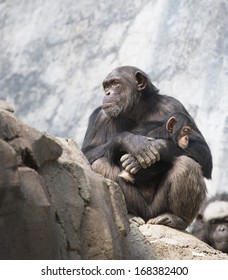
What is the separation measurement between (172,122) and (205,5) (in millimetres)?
4682

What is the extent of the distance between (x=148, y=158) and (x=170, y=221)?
1.88 feet

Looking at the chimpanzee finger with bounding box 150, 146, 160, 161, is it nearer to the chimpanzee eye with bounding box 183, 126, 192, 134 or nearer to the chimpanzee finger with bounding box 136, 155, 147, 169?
the chimpanzee finger with bounding box 136, 155, 147, 169

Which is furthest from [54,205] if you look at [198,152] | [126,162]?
[198,152]

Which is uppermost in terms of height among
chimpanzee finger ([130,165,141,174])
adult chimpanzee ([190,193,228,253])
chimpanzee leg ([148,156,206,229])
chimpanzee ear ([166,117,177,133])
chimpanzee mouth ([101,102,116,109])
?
chimpanzee mouth ([101,102,116,109])

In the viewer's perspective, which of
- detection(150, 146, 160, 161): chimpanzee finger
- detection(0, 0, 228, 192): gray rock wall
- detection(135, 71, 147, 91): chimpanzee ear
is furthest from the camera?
detection(0, 0, 228, 192): gray rock wall

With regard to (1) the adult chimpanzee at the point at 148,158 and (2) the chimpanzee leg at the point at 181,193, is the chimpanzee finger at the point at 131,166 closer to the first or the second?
→ (1) the adult chimpanzee at the point at 148,158

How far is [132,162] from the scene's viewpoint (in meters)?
8.03

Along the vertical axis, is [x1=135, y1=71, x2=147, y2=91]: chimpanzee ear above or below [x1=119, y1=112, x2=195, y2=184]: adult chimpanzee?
above

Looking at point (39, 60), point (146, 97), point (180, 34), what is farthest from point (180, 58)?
point (146, 97)

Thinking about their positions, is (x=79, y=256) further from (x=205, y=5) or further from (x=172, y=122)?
(x=205, y=5)

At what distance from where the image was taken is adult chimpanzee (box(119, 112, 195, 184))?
317 inches

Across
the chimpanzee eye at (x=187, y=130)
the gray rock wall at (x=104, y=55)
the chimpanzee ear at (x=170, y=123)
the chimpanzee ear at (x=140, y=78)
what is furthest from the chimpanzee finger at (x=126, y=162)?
the gray rock wall at (x=104, y=55)

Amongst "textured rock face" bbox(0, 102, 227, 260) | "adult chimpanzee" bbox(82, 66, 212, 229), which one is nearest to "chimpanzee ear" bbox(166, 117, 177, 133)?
"adult chimpanzee" bbox(82, 66, 212, 229)

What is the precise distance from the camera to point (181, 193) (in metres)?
7.99
